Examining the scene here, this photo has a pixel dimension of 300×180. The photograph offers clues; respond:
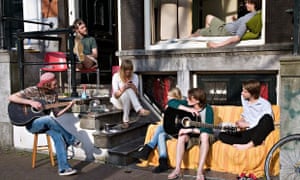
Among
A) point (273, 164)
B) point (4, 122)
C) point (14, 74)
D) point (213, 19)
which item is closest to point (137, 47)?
point (213, 19)

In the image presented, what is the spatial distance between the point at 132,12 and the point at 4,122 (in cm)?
295

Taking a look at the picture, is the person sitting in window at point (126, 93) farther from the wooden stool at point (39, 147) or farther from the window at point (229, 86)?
the window at point (229, 86)

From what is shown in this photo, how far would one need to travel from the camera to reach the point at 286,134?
346 cm

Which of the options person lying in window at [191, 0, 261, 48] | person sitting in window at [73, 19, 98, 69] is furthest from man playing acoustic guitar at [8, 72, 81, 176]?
person lying in window at [191, 0, 261, 48]

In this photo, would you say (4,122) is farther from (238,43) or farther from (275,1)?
(275,1)

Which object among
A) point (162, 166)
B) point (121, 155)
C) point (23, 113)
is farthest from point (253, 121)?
point (23, 113)

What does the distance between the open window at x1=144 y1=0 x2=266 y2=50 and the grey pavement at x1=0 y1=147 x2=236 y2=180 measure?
8.00 feet

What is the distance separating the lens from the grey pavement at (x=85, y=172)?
4.02 meters

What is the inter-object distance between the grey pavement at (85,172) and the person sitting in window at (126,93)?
0.78 metres

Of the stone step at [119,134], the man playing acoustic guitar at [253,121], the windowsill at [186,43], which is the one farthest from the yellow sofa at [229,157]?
the windowsill at [186,43]

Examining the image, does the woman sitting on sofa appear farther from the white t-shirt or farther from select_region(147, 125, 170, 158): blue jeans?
the white t-shirt

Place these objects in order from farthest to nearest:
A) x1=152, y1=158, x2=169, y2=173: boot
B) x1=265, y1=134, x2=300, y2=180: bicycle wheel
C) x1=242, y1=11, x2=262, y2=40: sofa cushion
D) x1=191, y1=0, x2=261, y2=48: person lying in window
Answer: x1=191, y1=0, x2=261, y2=48: person lying in window
x1=242, y1=11, x2=262, y2=40: sofa cushion
x1=152, y1=158, x2=169, y2=173: boot
x1=265, y1=134, x2=300, y2=180: bicycle wheel

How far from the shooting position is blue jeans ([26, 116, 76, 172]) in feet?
13.7

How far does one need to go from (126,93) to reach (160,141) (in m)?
0.97
